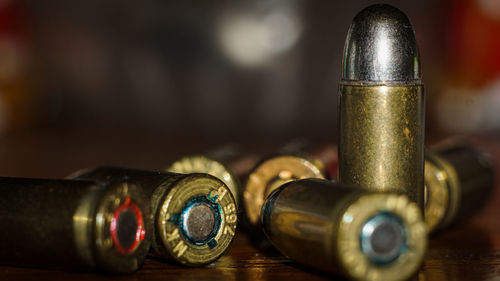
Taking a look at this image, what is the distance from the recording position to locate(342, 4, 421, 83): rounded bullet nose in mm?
1403

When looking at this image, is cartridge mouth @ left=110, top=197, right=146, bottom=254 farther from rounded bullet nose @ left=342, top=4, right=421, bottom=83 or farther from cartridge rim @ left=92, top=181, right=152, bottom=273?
rounded bullet nose @ left=342, top=4, right=421, bottom=83

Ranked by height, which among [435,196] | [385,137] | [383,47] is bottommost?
[435,196]

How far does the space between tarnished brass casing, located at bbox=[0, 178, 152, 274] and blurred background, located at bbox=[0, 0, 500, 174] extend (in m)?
2.89

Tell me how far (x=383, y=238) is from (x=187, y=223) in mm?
424

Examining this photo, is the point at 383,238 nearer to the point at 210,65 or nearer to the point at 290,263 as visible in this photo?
the point at 290,263

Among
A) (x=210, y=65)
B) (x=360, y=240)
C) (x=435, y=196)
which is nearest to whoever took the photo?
(x=360, y=240)

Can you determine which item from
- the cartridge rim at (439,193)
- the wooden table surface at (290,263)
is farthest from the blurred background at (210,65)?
the cartridge rim at (439,193)

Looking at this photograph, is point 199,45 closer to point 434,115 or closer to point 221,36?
point 221,36

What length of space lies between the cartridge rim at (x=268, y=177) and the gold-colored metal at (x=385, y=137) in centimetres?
19

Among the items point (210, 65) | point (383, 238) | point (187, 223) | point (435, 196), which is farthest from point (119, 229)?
point (210, 65)

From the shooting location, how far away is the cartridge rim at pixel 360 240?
3.86 ft

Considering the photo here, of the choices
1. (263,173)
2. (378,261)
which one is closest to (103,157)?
(263,173)

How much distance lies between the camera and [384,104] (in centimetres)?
142

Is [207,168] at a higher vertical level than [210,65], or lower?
lower
